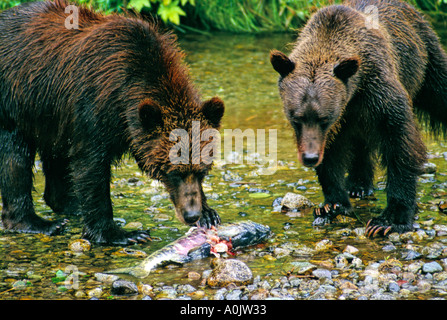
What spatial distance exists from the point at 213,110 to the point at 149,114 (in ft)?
1.96

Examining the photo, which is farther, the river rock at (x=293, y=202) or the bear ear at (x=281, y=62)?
the river rock at (x=293, y=202)

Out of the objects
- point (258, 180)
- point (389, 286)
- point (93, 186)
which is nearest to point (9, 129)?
point (93, 186)

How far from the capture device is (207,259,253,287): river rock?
5566mm

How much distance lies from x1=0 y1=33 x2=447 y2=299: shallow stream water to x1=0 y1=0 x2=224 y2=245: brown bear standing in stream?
41 cm

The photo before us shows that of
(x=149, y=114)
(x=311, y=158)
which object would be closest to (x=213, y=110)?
(x=149, y=114)

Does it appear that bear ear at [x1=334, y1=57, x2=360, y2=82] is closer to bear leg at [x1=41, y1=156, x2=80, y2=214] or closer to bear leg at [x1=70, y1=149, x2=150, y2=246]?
bear leg at [x1=70, y1=149, x2=150, y2=246]

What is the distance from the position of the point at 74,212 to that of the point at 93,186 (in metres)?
1.23

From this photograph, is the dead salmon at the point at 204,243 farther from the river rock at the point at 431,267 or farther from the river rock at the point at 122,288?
the river rock at the point at 431,267

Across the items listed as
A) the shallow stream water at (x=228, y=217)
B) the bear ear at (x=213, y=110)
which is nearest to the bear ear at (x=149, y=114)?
the bear ear at (x=213, y=110)

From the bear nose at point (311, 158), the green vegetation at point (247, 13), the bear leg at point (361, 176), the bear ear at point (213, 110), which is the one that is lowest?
the bear leg at point (361, 176)

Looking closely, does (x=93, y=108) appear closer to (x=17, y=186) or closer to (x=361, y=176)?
(x=17, y=186)

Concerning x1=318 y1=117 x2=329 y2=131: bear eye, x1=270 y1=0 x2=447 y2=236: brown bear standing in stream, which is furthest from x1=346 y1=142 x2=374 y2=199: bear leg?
x1=318 y1=117 x2=329 y2=131: bear eye

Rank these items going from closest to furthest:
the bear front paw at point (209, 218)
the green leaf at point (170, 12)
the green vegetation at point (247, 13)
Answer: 1. the bear front paw at point (209, 218)
2. the green leaf at point (170, 12)
3. the green vegetation at point (247, 13)

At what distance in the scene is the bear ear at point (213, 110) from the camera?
19.6 feet
